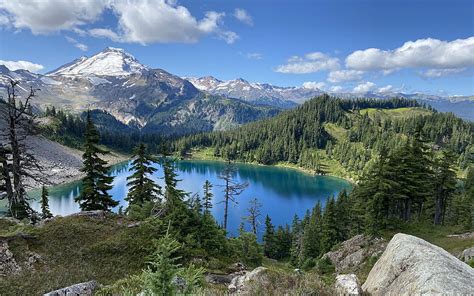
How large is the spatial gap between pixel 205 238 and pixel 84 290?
38.7ft

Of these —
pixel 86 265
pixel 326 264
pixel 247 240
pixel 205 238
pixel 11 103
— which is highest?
pixel 11 103

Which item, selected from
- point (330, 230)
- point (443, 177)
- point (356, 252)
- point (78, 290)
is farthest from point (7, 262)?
point (330, 230)

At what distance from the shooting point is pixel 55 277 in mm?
12203

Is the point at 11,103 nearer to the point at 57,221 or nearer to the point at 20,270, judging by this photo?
the point at 57,221

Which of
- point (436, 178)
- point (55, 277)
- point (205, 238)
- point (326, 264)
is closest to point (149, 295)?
point (55, 277)

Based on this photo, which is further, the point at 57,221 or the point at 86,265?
the point at 57,221

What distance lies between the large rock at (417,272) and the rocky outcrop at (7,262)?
13316mm

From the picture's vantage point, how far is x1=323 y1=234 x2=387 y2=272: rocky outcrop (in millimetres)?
31516

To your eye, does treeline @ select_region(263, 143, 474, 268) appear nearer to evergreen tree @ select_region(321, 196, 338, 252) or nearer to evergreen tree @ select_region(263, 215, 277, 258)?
evergreen tree @ select_region(321, 196, 338, 252)

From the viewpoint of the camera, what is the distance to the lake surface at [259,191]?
97719 millimetres

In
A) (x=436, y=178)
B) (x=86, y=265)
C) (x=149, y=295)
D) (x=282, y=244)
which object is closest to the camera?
(x=149, y=295)

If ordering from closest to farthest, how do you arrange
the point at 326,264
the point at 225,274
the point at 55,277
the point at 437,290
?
the point at 437,290, the point at 55,277, the point at 225,274, the point at 326,264

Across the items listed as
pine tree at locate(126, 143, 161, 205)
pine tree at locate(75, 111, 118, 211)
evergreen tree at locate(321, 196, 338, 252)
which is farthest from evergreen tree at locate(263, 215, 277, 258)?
pine tree at locate(75, 111, 118, 211)

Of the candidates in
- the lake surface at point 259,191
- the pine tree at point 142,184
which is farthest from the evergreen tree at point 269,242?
the pine tree at point 142,184
